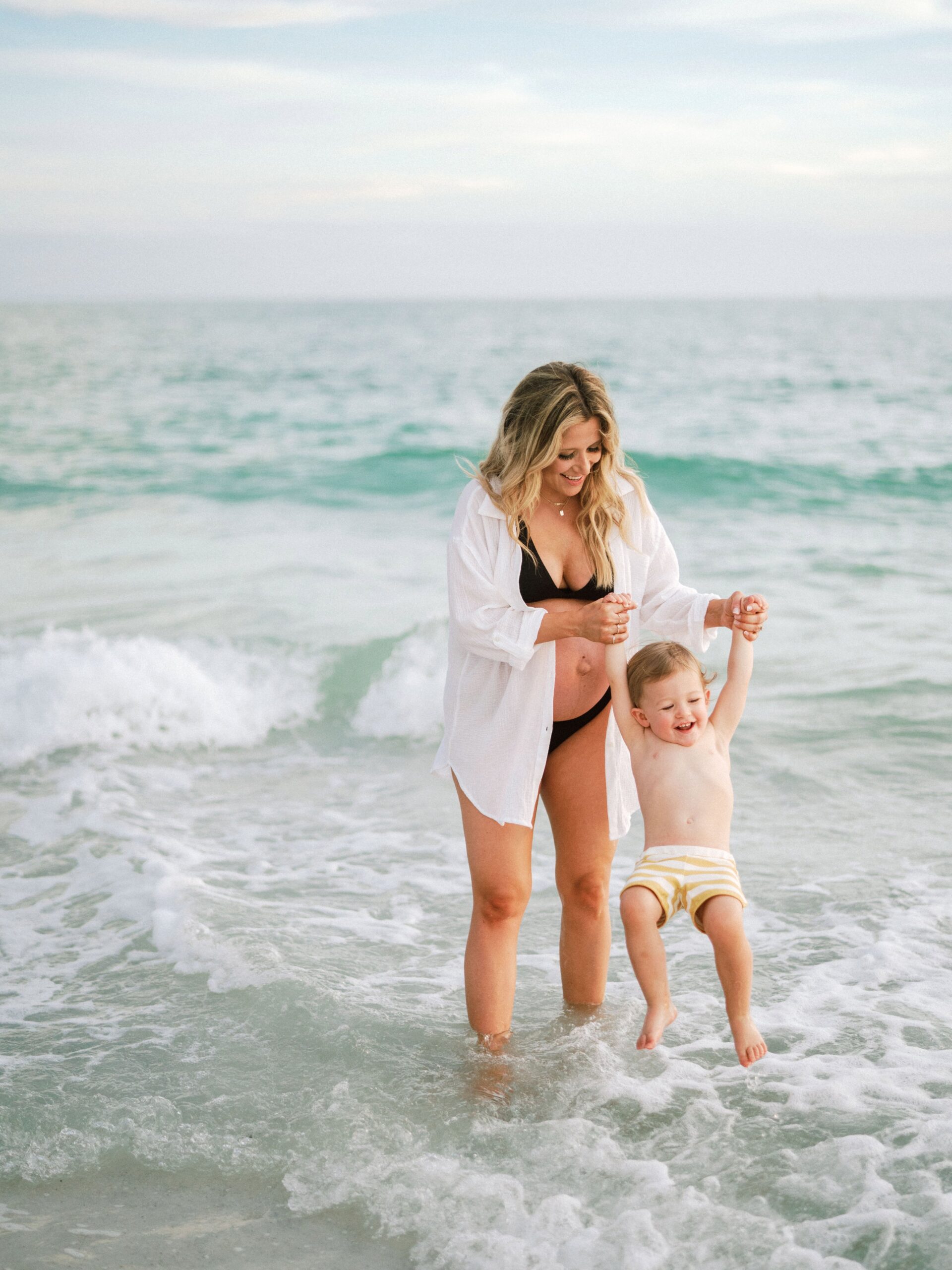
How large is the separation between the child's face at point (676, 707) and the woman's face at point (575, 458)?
2.02 ft

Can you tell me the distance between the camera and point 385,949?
4766mm

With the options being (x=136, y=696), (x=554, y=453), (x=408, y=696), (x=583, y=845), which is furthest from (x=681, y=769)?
(x=136, y=696)

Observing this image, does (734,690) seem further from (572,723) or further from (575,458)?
(575,458)

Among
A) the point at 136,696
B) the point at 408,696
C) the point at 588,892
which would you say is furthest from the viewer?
the point at 408,696

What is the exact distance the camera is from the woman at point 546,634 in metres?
3.26

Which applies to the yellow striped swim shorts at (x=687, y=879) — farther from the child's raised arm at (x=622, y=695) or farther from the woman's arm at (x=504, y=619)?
the woman's arm at (x=504, y=619)

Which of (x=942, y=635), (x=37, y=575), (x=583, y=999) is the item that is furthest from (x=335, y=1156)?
(x=37, y=575)

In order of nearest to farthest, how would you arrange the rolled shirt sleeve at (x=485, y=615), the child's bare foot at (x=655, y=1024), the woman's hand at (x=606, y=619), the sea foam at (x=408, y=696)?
the child's bare foot at (x=655, y=1024)
the woman's hand at (x=606, y=619)
the rolled shirt sleeve at (x=485, y=615)
the sea foam at (x=408, y=696)

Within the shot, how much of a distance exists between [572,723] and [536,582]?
0.47m

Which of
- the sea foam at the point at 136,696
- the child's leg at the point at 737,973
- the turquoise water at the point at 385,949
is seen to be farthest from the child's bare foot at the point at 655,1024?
the sea foam at the point at 136,696

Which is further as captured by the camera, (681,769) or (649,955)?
(681,769)

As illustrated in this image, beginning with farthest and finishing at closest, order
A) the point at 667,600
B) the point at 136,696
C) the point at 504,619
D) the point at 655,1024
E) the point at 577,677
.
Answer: the point at 136,696 < the point at 667,600 < the point at 577,677 < the point at 504,619 < the point at 655,1024

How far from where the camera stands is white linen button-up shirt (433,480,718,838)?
10.8 feet

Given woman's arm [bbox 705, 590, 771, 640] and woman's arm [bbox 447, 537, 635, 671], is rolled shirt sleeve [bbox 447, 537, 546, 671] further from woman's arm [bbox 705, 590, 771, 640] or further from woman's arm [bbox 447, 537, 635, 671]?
woman's arm [bbox 705, 590, 771, 640]
